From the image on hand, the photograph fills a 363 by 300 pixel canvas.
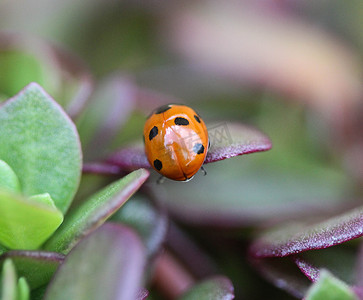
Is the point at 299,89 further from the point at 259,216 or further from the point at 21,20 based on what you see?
the point at 21,20

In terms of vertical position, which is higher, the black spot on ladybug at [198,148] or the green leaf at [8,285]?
the black spot on ladybug at [198,148]

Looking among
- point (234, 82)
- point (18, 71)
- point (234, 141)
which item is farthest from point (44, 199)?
point (234, 82)

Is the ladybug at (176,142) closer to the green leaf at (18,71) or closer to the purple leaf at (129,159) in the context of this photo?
the purple leaf at (129,159)

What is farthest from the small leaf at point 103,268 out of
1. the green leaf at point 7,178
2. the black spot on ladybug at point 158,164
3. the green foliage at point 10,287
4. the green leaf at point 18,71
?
the green leaf at point 18,71

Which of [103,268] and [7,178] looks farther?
[7,178]

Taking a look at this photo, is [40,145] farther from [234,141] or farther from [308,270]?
[308,270]

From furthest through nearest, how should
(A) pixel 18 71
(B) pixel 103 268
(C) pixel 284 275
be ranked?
(A) pixel 18 71 < (C) pixel 284 275 < (B) pixel 103 268

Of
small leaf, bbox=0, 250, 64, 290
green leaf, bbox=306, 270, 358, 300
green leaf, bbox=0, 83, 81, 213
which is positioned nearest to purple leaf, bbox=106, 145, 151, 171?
green leaf, bbox=0, 83, 81, 213
